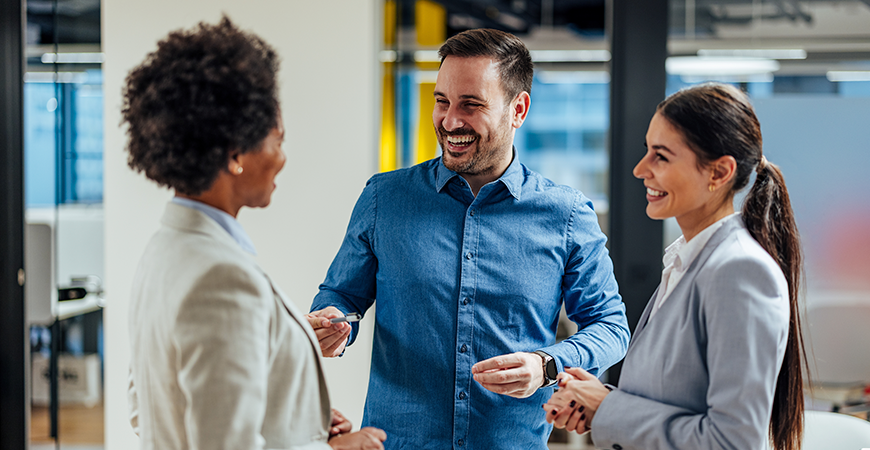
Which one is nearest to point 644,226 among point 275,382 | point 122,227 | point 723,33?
point 723,33

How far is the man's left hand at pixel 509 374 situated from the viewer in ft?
4.18

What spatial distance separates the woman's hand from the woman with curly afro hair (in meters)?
0.46

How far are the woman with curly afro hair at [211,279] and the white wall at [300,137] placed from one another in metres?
1.81

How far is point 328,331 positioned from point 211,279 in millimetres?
554

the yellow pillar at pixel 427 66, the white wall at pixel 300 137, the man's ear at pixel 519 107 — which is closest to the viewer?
the man's ear at pixel 519 107

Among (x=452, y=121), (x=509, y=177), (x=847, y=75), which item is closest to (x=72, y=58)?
(x=452, y=121)

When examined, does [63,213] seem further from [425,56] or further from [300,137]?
[425,56]

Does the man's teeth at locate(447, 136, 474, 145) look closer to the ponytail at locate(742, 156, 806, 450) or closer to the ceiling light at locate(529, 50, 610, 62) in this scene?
the ponytail at locate(742, 156, 806, 450)

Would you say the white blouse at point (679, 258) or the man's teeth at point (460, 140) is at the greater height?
the man's teeth at point (460, 140)

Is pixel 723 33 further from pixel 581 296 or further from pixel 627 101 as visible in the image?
pixel 581 296

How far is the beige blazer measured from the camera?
827mm

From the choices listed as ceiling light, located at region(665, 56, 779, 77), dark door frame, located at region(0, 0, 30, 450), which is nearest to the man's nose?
ceiling light, located at region(665, 56, 779, 77)

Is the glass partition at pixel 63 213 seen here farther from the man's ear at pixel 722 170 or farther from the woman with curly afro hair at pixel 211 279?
the man's ear at pixel 722 170

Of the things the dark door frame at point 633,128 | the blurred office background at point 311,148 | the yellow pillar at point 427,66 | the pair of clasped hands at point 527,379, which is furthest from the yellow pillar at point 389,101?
the pair of clasped hands at point 527,379
